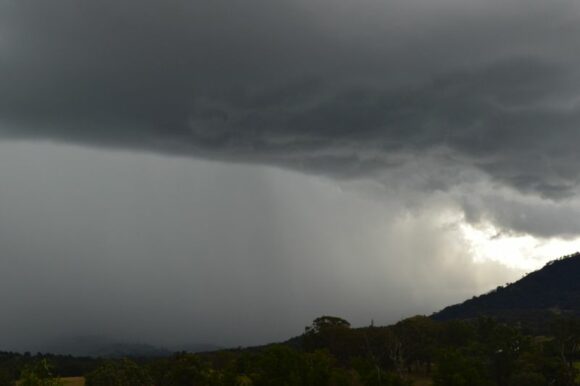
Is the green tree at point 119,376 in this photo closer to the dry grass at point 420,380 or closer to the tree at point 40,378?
the tree at point 40,378

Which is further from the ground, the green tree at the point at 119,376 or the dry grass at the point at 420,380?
the green tree at the point at 119,376

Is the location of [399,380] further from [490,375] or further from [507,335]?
[507,335]

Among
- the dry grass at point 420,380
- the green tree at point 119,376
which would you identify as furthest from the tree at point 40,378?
the dry grass at point 420,380

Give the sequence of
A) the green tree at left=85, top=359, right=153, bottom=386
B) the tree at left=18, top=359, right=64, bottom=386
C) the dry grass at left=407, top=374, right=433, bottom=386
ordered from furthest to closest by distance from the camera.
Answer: the dry grass at left=407, top=374, right=433, bottom=386
the green tree at left=85, top=359, right=153, bottom=386
the tree at left=18, top=359, right=64, bottom=386

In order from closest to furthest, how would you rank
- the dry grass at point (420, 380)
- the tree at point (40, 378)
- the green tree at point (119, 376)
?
the tree at point (40, 378) → the green tree at point (119, 376) → the dry grass at point (420, 380)

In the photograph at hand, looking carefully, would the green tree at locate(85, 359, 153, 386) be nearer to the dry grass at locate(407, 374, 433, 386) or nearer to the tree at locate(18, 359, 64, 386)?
the tree at locate(18, 359, 64, 386)

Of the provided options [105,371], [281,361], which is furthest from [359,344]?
[105,371]

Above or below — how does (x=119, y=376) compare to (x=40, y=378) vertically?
below

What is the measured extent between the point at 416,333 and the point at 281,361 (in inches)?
3178

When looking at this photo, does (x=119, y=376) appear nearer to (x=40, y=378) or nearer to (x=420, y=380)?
(x=40, y=378)

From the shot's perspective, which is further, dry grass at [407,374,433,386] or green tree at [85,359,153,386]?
dry grass at [407,374,433,386]

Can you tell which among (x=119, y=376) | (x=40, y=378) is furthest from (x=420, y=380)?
(x=40, y=378)

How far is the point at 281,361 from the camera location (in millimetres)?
113000

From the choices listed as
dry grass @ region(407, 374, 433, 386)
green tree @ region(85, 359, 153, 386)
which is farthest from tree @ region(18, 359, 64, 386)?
dry grass @ region(407, 374, 433, 386)
